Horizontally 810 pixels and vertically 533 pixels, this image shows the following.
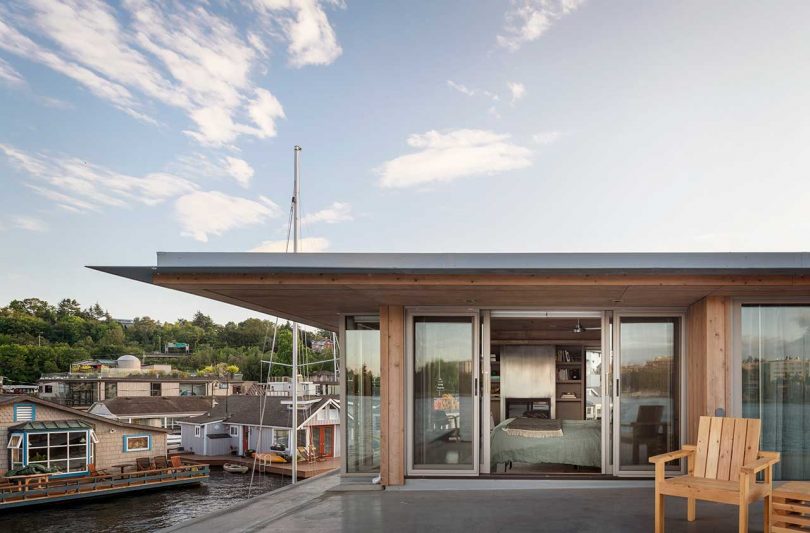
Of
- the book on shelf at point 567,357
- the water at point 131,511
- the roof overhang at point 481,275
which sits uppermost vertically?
the roof overhang at point 481,275

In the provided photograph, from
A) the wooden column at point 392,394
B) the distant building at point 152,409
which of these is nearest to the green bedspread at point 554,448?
the wooden column at point 392,394

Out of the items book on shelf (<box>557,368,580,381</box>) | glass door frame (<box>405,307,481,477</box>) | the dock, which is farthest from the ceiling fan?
the dock

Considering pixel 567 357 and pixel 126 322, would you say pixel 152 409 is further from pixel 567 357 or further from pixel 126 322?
pixel 126 322

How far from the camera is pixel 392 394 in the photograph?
7.03m

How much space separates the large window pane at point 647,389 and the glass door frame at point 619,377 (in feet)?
0.10

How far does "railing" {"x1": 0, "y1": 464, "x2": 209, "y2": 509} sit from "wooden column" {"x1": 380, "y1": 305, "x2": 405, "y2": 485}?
2396cm

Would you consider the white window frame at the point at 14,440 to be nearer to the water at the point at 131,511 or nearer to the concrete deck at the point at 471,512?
the water at the point at 131,511

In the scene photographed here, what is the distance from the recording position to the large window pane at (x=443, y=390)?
7.12 m

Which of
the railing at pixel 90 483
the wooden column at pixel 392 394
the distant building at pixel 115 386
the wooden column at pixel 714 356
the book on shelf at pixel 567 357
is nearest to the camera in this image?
the wooden column at pixel 714 356

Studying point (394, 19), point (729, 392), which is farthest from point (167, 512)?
point (729, 392)

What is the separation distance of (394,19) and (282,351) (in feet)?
177

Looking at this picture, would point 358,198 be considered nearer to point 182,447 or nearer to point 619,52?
point 619,52

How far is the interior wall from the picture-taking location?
41.3 feet

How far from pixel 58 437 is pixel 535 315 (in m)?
26.3
